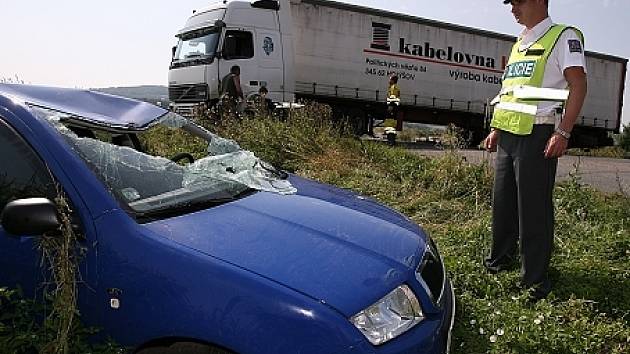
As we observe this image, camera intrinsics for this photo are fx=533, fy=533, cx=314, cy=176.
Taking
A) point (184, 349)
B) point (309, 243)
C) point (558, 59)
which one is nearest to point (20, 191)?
point (184, 349)

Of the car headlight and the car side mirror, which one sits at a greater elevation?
the car side mirror

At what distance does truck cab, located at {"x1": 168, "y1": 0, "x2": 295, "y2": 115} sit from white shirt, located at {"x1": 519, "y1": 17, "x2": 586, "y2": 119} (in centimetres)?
979

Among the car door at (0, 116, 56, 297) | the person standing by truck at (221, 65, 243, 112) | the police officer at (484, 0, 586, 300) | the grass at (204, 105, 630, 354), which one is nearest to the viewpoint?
the car door at (0, 116, 56, 297)

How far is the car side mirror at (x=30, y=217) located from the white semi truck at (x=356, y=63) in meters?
10.4

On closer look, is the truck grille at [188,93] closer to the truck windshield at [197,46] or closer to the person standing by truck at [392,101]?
the truck windshield at [197,46]

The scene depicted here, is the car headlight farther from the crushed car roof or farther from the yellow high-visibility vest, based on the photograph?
the yellow high-visibility vest

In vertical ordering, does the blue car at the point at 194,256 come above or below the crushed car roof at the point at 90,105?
below

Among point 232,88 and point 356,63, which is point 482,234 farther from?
point 356,63

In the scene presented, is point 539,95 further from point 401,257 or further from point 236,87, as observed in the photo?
point 236,87

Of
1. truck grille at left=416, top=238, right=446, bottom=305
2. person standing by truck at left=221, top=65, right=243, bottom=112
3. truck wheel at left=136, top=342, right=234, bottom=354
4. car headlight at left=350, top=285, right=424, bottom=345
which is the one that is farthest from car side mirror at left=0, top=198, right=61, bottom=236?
person standing by truck at left=221, top=65, right=243, bottom=112

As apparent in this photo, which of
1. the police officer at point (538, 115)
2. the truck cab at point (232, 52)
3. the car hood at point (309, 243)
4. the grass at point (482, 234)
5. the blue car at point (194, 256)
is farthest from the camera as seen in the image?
the truck cab at point (232, 52)

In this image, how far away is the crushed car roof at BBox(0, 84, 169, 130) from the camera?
255 centimetres

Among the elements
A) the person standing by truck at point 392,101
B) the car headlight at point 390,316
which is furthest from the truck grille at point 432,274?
the person standing by truck at point 392,101

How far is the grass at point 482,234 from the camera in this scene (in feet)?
10.1
